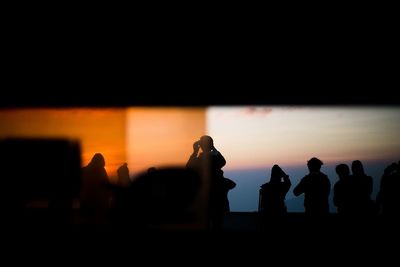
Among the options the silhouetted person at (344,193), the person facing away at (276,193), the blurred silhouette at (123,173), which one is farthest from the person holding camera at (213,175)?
the blurred silhouette at (123,173)

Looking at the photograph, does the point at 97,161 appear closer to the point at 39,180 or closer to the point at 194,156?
the point at 39,180

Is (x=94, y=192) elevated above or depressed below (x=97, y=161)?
below

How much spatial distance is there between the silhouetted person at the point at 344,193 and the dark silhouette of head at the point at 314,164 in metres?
0.19

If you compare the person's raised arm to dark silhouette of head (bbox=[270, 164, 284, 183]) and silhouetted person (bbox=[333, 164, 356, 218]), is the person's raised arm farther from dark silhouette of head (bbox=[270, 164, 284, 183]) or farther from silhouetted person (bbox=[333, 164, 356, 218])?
silhouetted person (bbox=[333, 164, 356, 218])

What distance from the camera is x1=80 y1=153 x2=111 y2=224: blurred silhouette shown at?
5.21 m

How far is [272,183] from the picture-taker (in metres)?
5.01

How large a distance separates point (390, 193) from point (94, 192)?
3.52 meters

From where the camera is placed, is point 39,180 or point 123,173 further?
point 123,173

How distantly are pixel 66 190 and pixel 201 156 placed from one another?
5.27 ft

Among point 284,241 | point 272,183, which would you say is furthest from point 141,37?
point 284,241

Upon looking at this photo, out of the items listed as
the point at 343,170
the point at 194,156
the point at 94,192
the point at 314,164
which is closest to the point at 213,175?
the point at 194,156

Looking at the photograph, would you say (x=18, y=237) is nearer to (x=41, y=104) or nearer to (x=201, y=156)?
(x=41, y=104)

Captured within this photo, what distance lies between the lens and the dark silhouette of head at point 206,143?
183 inches

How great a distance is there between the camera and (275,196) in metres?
4.98
